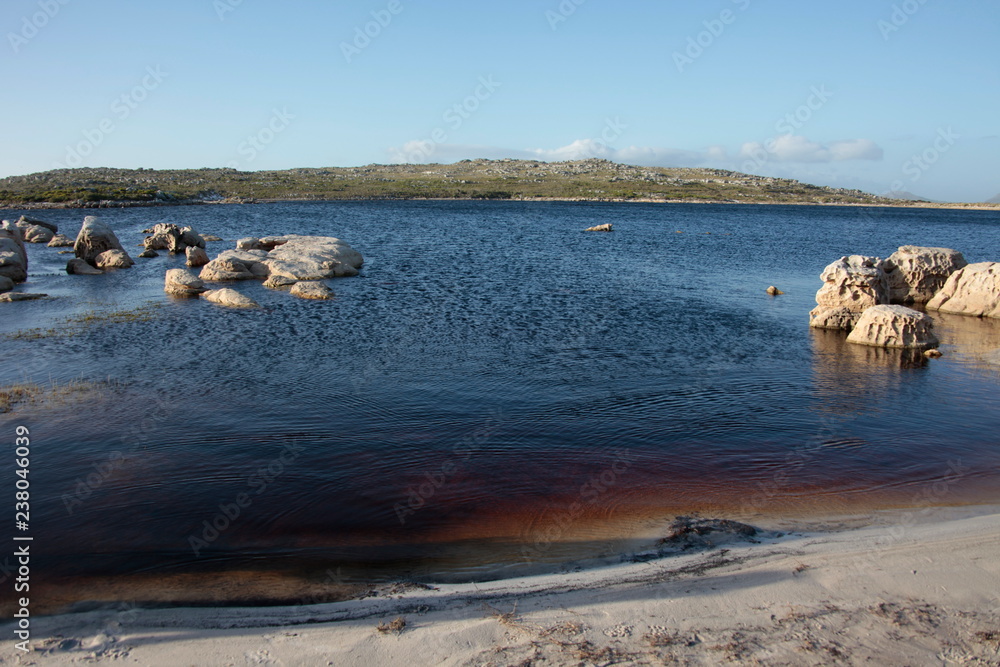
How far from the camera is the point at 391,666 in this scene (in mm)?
6352

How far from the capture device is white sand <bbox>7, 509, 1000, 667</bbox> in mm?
6488

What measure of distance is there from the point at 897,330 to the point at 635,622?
1843cm

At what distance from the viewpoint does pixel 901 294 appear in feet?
91.9

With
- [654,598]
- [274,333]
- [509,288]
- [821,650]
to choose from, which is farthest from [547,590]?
[509,288]

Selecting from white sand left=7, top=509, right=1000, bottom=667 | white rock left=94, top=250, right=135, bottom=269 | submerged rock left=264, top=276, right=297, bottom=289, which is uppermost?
white rock left=94, top=250, right=135, bottom=269

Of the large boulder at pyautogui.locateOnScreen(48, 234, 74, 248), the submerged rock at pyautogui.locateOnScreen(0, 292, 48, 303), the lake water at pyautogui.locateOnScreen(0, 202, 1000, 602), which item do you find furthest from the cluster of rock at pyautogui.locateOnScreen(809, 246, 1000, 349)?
the large boulder at pyautogui.locateOnScreen(48, 234, 74, 248)

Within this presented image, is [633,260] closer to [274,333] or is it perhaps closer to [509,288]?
[509,288]

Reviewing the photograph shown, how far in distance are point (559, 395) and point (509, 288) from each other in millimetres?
15176

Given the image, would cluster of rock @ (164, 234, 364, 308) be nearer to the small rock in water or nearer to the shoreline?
the small rock in water

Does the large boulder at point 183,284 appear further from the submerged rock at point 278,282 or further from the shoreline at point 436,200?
the shoreline at point 436,200

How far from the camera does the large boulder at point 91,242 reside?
117ft

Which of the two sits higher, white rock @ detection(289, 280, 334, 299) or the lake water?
white rock @ detection(289, 280, 334, 299)

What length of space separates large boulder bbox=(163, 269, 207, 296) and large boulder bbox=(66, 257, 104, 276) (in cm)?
856

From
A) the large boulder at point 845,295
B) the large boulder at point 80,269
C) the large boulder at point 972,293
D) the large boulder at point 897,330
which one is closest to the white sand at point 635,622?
the large boulder at point 897,330
